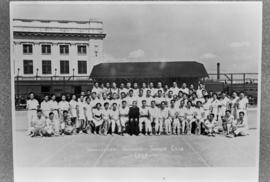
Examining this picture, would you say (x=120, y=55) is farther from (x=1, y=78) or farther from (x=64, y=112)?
(x=1, y=78)

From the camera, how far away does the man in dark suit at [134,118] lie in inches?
48.1

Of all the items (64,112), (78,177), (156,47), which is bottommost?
(78,177)

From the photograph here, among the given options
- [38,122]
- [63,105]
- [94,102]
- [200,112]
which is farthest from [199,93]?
[38,122]

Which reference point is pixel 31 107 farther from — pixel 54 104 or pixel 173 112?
pixel 173 112

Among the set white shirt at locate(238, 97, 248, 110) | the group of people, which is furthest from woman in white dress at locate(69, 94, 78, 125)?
white shirt at locate(238, 97, 248, 110)

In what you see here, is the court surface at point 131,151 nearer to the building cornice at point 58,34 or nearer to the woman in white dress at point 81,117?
the woman in white dress at point 81,117

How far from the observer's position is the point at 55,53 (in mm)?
1205

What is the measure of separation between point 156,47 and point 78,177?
23.7 inches

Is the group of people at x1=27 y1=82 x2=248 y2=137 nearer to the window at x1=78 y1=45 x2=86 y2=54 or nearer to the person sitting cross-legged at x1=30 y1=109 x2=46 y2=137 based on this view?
the person sitting cross-legged at x1=30 y1=109 x2=46 y2=137

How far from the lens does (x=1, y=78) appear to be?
120 cm

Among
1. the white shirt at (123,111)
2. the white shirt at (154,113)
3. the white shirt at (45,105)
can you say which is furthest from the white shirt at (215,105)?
the white shirt at (45,105)

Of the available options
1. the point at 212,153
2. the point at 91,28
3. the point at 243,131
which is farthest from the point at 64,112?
the point at 243,131

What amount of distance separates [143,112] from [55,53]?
0.42 m

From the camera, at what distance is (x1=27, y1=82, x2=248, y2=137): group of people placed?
4.01ft
